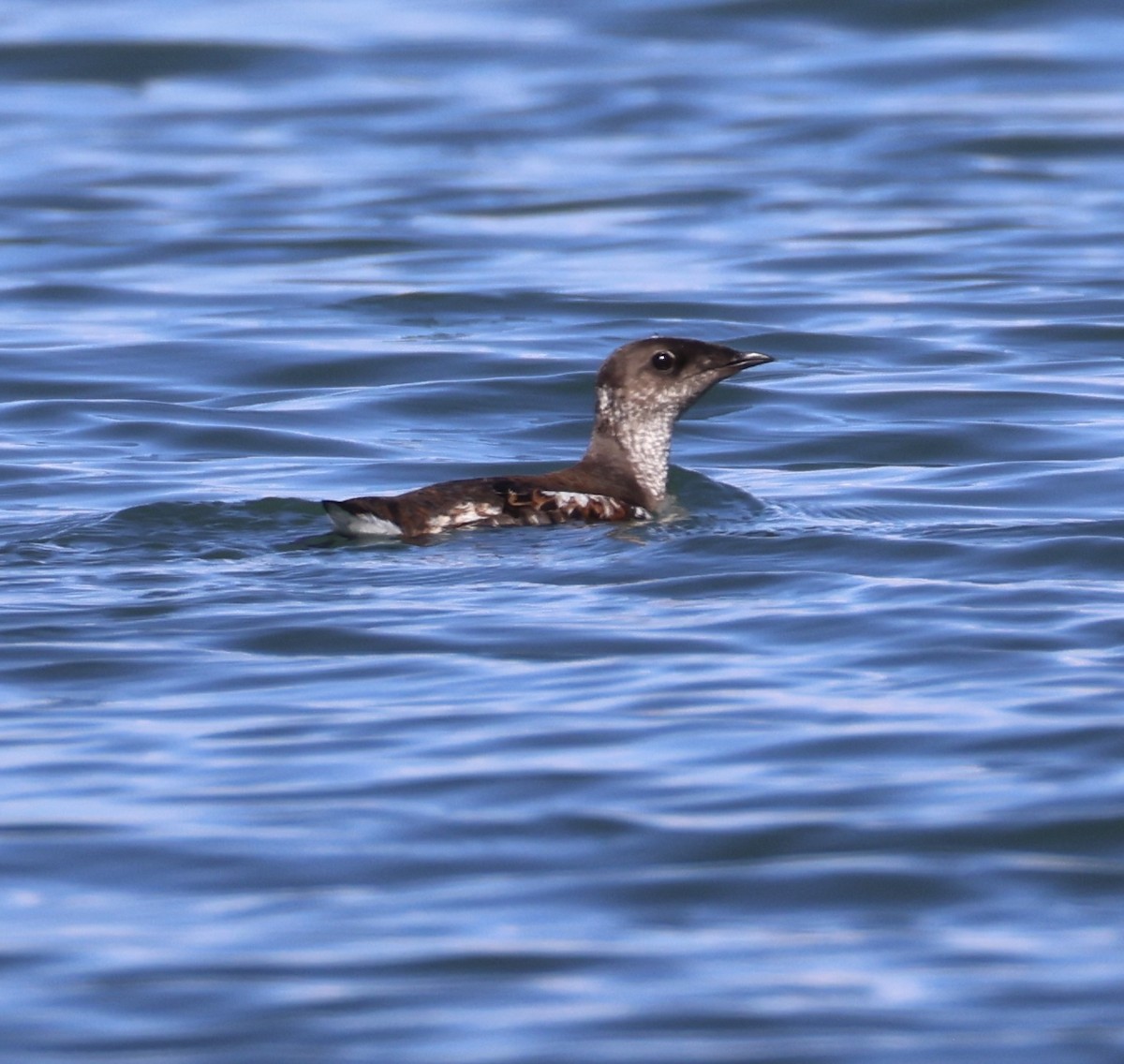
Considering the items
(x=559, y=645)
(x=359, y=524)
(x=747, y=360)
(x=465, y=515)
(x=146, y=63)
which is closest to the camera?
(x=559, y=645)

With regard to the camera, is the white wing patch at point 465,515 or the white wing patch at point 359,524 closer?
the white wing patch at point 359,524

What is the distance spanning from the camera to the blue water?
5809mm

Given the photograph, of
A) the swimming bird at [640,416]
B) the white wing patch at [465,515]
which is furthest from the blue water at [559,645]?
the swimming bird at [640,416]

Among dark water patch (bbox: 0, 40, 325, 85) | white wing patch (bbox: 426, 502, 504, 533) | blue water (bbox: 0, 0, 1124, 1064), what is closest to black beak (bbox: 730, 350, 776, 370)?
blue water (bbox: 0, 0, 1124, 1064)

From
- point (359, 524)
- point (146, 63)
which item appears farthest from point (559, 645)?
point (146, 63)

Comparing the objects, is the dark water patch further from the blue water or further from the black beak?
the black beak

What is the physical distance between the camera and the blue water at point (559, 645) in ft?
19.1

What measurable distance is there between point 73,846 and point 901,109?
909 inches

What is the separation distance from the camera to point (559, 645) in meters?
9.04

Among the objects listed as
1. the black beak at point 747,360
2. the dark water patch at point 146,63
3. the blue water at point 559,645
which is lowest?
the blue water at point 559,645

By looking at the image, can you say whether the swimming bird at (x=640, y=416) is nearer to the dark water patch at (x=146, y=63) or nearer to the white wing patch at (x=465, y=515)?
the white wing patch at (x=465, y=515)

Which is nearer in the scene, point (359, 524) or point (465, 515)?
point (359, 524)

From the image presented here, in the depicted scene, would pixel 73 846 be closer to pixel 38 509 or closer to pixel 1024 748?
pixel 1024 748

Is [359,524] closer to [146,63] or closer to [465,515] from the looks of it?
[465,515]
